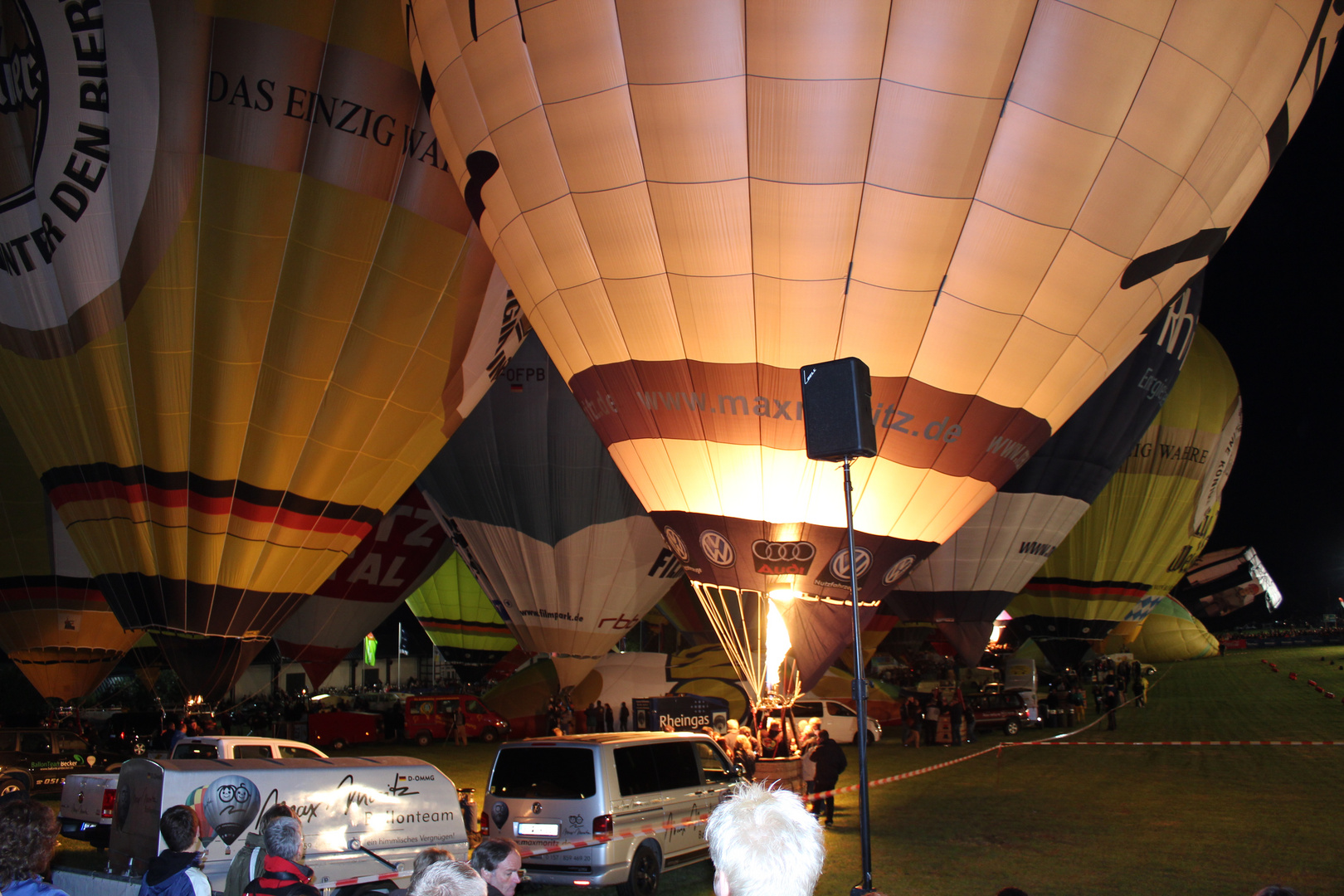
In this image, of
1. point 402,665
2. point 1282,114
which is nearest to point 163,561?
point 1282,114

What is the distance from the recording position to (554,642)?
1891 centimetres

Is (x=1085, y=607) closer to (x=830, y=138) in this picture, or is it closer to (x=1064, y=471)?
(x=1064, y=471)

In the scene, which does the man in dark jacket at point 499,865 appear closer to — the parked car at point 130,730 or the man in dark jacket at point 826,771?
the man in dark jacket at point 826,771

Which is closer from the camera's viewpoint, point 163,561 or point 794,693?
point 794,693

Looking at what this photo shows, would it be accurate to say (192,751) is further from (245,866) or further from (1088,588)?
(1088,588)

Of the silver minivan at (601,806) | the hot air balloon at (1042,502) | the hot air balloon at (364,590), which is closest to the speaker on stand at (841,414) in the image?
the silver minivan at (601,806)

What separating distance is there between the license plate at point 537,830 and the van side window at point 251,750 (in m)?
3.65

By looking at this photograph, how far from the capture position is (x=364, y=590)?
2403 cm

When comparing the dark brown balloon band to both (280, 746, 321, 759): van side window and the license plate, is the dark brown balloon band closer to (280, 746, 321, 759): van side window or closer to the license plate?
the license plate

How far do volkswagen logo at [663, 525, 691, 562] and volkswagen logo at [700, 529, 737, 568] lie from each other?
0.31m

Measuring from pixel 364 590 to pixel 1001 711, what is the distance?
16.0 meters

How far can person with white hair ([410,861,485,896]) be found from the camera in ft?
7.61

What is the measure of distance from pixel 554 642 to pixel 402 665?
4624 centimetres

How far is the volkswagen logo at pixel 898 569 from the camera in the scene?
9602mm
